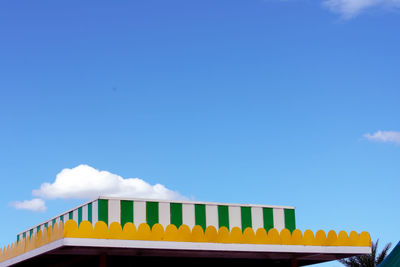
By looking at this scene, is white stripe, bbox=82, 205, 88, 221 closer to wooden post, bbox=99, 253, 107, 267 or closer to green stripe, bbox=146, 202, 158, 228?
green stripe, bbox=146, 202, 158, 228

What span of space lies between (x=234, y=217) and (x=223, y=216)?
16.1 inches

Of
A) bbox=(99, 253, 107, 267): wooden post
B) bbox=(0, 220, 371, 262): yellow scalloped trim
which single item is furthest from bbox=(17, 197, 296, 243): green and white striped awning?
bbox=(99, 253, 107, 267): wooden post

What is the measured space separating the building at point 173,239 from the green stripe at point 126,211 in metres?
0.02

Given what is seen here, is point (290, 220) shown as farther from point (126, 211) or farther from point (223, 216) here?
point (126, 211)

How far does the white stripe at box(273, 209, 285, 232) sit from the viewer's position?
67.2 feet

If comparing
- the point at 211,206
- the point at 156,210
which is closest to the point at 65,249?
the point at 156,210

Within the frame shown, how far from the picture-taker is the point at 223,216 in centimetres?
1958

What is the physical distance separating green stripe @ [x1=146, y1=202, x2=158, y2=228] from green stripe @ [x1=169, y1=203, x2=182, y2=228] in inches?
20.6

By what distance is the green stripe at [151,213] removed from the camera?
1834cm

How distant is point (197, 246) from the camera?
1476cm

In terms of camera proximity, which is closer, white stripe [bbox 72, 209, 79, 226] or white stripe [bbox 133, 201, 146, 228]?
white stripe [bbox 133, 201, 146, 228]

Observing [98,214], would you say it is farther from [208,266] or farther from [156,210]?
[208,266]

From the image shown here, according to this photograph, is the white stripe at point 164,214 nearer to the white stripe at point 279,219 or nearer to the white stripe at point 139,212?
the white stripe at point 139,212

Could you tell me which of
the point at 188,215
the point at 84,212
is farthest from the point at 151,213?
the point at 84,212
